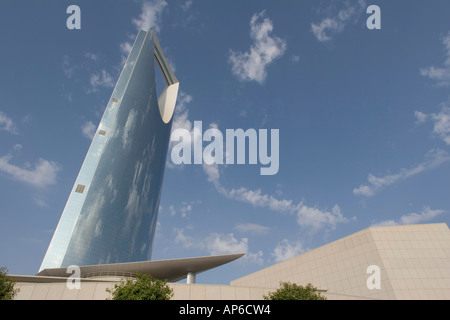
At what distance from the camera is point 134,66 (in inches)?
3812

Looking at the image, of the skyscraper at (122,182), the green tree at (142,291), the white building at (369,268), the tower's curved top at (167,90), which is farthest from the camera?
the tower's curved top at (167,90)

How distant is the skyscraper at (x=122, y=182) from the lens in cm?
7056

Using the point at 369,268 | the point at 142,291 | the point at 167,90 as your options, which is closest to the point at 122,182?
the point at 142,291

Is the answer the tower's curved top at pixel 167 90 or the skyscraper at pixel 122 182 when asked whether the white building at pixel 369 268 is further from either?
the tower's curved top at pixel 167 90

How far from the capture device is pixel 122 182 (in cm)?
8475

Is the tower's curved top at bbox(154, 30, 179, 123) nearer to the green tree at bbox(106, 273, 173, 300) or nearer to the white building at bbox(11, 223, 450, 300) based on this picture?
the white building at bbox(11, 223, 450, 300)

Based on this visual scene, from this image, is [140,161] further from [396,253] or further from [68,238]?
[396,253]

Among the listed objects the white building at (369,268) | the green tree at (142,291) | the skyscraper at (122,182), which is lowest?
the green tree at (142,291)

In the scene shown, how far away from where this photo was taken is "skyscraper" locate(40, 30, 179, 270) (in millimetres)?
70562

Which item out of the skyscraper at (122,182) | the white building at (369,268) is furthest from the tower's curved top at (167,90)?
the white building at (369,268)

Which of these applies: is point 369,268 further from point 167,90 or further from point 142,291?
point 167,90
